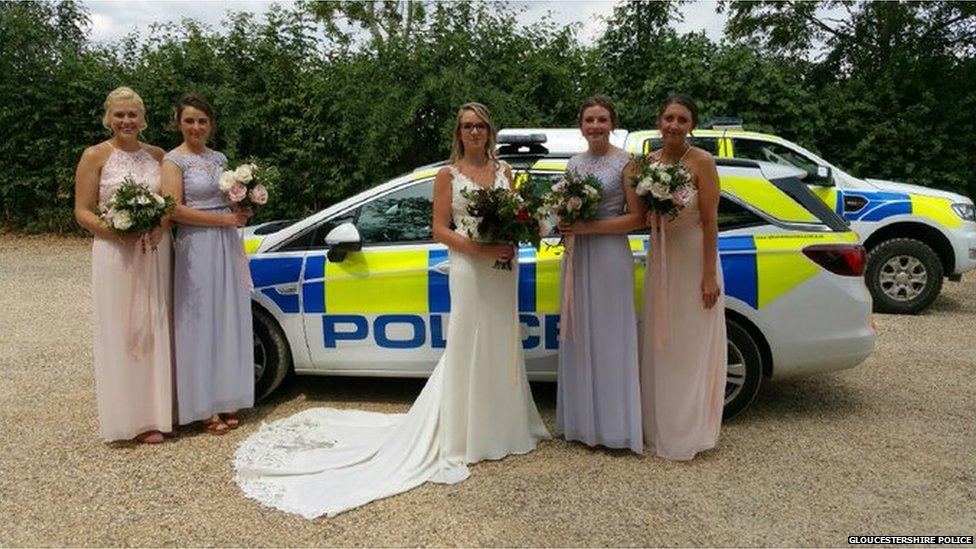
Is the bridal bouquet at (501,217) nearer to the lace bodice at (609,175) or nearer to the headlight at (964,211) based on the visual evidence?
the lace bodice at (609,175)

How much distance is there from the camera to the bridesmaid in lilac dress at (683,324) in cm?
365

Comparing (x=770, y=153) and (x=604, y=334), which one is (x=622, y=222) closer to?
(x=604, y=334)

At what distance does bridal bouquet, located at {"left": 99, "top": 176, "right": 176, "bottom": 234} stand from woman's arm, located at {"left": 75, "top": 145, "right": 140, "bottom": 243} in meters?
0.11

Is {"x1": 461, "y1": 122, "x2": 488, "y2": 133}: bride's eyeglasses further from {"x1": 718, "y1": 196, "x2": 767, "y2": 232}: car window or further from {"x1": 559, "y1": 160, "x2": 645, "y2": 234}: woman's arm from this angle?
{"x1": 718, "y1": 196, "x2": 767, "y2": 232}: car window

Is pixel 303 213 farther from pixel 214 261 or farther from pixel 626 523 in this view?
pixel 626 523

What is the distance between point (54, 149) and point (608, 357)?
12.5m

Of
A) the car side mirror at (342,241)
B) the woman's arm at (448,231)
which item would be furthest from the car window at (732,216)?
the car side mirror at (342,241)

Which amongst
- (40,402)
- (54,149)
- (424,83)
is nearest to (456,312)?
(40,402)

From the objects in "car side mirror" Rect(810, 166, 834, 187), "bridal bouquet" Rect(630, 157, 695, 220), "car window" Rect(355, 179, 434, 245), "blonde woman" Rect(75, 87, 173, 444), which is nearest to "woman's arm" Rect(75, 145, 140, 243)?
"blonde woman" Rect(75, 87, 173, 444)

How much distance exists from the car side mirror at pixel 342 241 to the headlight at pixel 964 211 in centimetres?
651

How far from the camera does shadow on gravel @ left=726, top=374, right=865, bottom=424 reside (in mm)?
4438

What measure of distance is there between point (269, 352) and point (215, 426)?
57 centimetres

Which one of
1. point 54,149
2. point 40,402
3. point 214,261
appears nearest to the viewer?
point 214,261

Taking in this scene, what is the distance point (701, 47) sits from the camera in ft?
39.9
